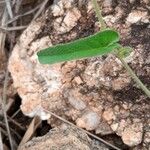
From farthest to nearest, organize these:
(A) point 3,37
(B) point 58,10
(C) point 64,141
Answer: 1. (A) point 3,37
2. (B) point 58,10
3. (C) point 64,141

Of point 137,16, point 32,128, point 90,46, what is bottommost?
point 32,128

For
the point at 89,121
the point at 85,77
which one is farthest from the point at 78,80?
the point at 89,121

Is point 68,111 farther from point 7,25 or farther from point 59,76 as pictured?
point 7,25

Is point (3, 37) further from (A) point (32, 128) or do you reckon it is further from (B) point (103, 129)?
(B) point (103, 129)

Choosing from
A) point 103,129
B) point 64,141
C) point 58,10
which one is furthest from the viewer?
point 58,10

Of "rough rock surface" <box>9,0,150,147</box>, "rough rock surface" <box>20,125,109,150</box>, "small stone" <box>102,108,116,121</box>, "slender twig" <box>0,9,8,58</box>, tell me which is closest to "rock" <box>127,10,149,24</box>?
"rough rock surface" <box>9,0,150,147</box>

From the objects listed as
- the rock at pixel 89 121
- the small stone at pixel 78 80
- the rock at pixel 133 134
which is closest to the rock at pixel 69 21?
the small stone at pixel 78 80

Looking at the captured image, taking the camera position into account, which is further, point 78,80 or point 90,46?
point 78,80
